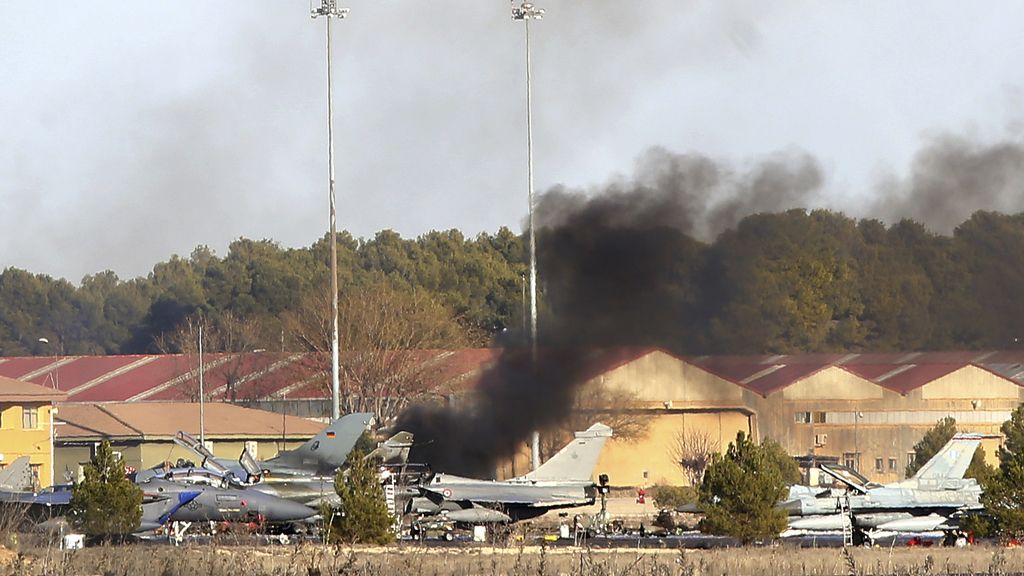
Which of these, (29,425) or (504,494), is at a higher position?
(29,425)

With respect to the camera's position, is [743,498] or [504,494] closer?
[743,498]

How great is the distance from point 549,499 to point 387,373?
48.2m

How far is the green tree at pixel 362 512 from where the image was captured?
5188 centimetres

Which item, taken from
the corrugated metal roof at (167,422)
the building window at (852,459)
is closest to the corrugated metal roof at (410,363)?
the building window at (852,459)

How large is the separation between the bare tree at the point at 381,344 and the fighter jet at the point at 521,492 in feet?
136

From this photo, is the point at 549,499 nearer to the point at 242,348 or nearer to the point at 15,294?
the point at 242,348

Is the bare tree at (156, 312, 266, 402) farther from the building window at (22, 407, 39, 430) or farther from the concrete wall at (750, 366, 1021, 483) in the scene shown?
the concrete wall at (750, 366, 1021, 483)

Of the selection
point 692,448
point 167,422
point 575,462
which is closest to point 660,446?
point 692,448

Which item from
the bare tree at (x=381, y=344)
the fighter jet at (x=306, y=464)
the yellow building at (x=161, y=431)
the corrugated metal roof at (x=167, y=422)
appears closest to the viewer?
the fighter jet at (x=306, y=464)

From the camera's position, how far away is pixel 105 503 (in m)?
51.8

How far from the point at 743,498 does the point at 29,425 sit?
45.1 meters

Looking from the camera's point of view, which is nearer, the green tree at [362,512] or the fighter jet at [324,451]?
the green tree at [362,512]

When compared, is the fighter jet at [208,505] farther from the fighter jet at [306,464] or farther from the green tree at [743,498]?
the green tree at [743,498]

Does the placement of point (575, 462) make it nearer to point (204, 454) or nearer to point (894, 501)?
point (894, 501)
